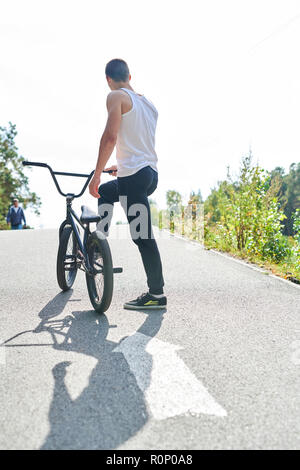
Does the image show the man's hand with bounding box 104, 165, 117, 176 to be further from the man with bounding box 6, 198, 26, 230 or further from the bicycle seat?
the man with bounding box 6, 198, 26, 230

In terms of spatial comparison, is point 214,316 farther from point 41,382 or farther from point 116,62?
point 116,62

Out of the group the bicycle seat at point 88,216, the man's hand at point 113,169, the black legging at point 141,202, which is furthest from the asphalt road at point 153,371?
the man's hand at point 113,169

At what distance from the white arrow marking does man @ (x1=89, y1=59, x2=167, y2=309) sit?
99cm

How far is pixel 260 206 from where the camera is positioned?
7738mm

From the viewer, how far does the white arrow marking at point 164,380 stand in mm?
2084

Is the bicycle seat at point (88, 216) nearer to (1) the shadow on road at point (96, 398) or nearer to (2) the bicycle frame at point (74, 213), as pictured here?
(2) the bicycle frame at point (74, 213)

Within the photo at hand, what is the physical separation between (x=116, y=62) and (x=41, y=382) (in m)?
2.83

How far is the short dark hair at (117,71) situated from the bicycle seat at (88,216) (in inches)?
49.2

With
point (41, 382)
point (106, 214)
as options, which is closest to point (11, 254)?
point (106, 214)

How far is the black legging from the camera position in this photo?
150 inches

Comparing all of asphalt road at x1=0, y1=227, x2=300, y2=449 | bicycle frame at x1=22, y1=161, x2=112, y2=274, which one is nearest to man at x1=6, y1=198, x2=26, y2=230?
asphalt road at x1=0, y1=227, x2=300, y2=449

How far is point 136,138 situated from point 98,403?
243 centimetres

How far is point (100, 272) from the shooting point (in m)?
3.70

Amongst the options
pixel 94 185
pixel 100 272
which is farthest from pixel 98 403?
pixel 94 185
